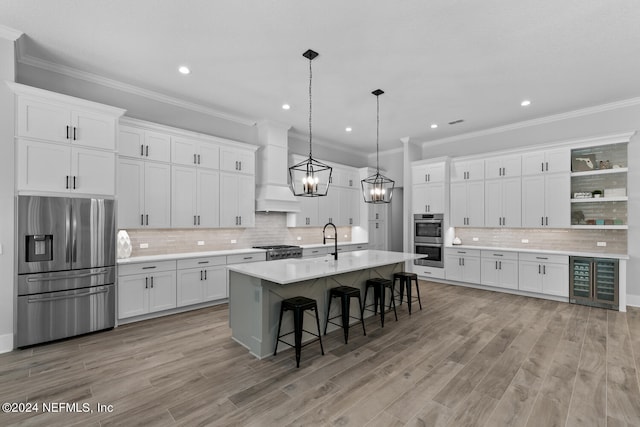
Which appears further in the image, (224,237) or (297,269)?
(224,237)

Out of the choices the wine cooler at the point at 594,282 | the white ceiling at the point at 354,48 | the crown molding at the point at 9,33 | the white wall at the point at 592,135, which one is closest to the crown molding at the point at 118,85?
the white ceiling at the point at 354,48

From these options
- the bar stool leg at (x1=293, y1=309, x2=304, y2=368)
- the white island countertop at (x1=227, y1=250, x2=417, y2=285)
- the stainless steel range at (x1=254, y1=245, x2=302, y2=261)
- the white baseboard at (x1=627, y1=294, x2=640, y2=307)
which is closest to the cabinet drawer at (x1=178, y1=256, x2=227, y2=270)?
the stainless steel range at (x1=254, y1=245, x2=302, y2=261)

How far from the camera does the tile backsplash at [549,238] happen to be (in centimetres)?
539

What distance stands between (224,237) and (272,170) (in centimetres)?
163

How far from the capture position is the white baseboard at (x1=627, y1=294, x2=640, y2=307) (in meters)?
5.04

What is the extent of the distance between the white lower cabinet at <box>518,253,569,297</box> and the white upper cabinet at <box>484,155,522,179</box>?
5.49 ft

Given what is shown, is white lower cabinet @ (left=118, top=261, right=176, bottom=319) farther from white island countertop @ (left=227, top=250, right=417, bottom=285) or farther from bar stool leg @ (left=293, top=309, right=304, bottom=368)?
bar stool leg @ (left=293, top=309, right=304, bottom=368)

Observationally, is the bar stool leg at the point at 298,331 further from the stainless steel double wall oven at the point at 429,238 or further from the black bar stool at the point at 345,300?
the stainless steel double wall oven at the point at 429,238

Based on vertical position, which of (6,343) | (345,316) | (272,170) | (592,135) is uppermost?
(592,135)

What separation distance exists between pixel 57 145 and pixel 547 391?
5746mm

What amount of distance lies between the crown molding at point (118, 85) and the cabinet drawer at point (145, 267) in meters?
2.67

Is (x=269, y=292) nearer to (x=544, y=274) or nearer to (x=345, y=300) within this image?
(x=345, y=300)

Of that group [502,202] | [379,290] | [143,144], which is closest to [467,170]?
[502,202]

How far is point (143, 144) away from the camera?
4586 mm
